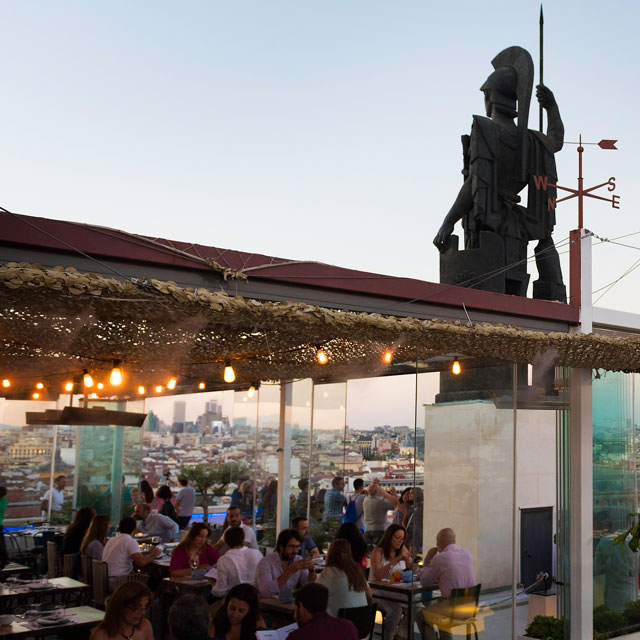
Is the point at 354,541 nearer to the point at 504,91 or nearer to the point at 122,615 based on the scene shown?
the point at 122,615

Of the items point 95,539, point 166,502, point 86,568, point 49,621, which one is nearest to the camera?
point 49,621

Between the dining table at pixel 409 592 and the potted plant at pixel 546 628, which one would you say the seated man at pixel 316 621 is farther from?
the potted plant at pixel 546 628

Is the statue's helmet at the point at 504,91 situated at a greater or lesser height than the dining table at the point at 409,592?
greater

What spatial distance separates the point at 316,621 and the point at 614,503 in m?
4.80

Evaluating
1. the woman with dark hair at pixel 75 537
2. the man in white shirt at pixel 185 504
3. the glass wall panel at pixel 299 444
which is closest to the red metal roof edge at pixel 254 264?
the woman with dark hair at pixel 75 537

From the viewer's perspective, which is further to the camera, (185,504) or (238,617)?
(185,504)

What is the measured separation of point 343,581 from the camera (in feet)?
21.4

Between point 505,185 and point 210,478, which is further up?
point 505,185

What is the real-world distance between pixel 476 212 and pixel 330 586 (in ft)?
17.0

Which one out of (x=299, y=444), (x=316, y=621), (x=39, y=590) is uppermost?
(x=299, y=444)

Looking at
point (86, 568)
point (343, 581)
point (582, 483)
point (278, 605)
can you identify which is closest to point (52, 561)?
point (86, 568)

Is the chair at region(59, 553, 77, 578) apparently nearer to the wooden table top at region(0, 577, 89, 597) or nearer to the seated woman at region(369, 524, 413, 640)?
the wooden table top at region(0, 577, 89, 597)

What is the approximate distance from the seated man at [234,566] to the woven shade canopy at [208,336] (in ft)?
Result: 6.13

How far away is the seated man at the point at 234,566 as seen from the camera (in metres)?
7.40
